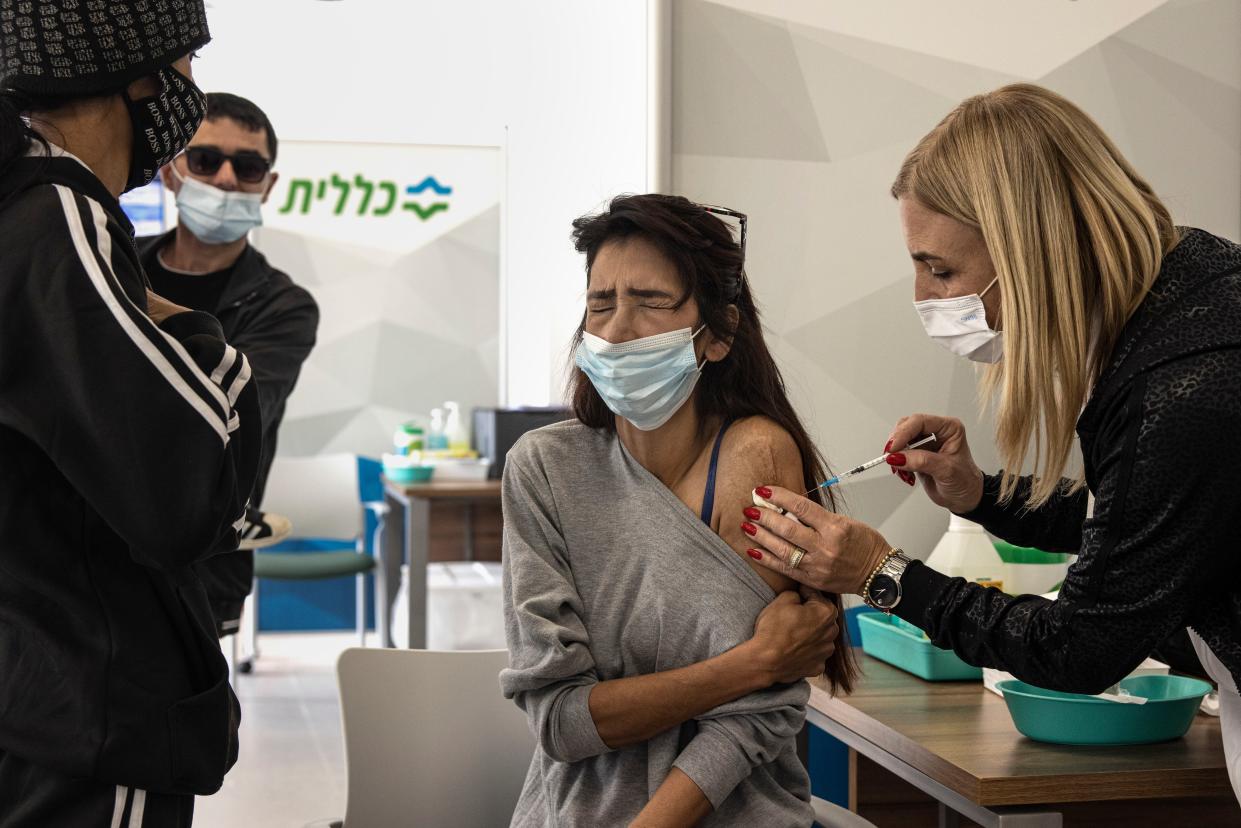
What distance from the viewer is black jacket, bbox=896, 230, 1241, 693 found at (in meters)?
1.21

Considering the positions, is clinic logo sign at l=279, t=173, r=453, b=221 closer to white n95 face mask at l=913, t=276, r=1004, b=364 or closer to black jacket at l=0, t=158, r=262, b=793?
white n95 face mask at l=913, t=276, r=1004, b=364

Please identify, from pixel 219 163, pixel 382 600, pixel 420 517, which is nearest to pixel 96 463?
pixel 219 163

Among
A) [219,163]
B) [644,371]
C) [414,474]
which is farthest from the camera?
[414,474]

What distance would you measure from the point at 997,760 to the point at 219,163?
205 centimetres

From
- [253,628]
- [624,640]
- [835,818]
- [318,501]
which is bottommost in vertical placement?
[253,628]

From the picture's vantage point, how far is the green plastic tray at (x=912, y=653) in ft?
6.54

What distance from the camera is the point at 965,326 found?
1.48 m

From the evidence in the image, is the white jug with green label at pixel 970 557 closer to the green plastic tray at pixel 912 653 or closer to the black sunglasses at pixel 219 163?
the green plastic tray at pixel 912 653

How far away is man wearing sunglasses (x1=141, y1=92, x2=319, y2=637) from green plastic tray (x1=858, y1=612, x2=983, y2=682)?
1311mm

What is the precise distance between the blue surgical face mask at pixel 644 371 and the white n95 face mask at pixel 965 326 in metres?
0.32

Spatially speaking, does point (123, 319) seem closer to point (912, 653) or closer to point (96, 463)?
point (96, 463)

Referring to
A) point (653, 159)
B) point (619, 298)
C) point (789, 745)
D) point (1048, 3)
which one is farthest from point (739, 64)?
point (789, 745)

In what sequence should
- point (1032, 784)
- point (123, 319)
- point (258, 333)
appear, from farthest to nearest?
1. point (258, 333)
2. point (1032, 784)
3. point (123, 319)

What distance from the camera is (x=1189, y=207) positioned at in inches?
103
